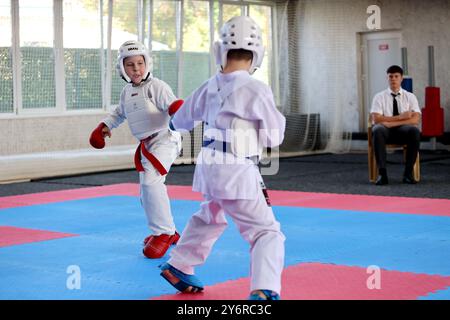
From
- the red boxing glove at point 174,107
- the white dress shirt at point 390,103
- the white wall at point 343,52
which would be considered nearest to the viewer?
the red boxing glove at point 174,107

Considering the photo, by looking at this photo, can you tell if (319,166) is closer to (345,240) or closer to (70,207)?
(70,207)

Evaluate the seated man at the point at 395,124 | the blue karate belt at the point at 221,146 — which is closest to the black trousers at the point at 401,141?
the seated man at the point at 395,124

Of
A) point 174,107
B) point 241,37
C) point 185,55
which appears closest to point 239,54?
point 241,37

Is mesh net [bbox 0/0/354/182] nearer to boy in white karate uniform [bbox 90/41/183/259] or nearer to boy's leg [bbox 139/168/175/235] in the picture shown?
boy in white karate uniform [bbox 90/41/183/259]

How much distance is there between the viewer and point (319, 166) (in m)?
11.0

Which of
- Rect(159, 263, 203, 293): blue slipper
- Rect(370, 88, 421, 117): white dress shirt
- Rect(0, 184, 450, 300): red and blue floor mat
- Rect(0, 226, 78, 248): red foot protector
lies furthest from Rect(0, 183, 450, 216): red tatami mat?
Rect(159, 263, 203, 293): blue slipper

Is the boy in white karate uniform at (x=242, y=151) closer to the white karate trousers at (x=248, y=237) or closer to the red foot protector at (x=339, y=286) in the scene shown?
the white karate trousers at (x=248, y=237)

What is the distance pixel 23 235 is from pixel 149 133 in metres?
1.45

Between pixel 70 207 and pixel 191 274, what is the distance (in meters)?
3.75

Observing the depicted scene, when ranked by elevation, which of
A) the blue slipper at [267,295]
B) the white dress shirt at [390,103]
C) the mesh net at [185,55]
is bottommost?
the blue slipper at [267,295]

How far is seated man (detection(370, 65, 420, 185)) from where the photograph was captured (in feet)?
27.7

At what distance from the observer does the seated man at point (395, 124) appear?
8438mm
